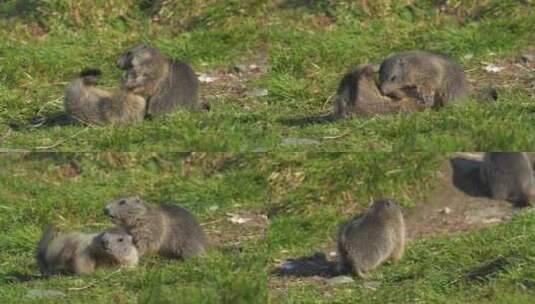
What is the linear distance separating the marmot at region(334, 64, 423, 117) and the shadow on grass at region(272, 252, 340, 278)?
3.77 ft

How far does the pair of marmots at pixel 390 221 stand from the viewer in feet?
46.9

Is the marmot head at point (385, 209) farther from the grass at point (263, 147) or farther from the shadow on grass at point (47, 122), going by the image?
the shadow on grass at point (47, 122)

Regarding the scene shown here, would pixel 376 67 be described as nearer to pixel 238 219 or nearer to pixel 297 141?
pixel 297 141

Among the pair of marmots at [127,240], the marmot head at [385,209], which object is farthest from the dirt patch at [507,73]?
the pair of marmots at [127,240]

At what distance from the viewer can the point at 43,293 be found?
13938mm

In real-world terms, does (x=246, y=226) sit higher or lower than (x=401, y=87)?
lower

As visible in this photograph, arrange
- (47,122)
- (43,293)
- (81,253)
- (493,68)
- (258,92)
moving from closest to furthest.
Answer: (43,293) < (81,253) < (47,122) < (258,92) < (493,68)

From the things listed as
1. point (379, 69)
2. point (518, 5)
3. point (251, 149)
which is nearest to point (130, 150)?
point (251, 149)

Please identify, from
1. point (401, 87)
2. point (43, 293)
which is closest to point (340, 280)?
point (401, 87)

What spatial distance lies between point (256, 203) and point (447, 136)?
1.45 m

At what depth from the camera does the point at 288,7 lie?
17016mm

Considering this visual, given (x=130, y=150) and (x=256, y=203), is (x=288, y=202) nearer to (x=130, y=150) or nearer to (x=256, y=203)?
(x=256, y=203)

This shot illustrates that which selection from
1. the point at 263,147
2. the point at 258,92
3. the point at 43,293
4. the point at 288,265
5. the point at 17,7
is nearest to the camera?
the point at 43,293

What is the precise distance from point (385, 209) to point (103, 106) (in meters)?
2.21
